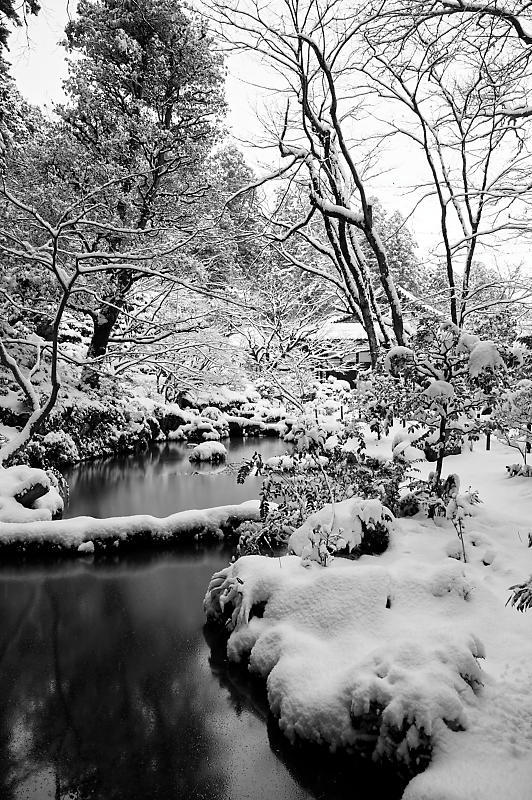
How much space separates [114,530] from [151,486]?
200 inches

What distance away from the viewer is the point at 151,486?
1232cm

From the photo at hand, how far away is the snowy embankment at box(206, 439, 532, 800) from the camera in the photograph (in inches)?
106

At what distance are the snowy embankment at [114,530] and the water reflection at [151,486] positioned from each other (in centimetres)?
159

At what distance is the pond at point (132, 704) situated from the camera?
9.94ft

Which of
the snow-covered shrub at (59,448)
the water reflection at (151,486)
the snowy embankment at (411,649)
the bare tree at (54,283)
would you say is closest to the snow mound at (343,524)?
the snowy embankment at (411,649)

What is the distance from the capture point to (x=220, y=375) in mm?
15242

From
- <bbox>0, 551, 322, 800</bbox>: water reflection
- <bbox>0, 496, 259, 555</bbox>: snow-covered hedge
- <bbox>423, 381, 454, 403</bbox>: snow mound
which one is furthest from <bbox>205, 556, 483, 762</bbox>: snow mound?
<bbox>0, 496, 259, 555</bbox>: snow-covered hedge

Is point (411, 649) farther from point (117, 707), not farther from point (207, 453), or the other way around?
point (207, 453)

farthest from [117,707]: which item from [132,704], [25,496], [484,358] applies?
[25,496]

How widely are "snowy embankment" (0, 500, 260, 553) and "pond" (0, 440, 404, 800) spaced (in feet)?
1.46

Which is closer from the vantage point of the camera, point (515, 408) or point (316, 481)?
point (316, 481)

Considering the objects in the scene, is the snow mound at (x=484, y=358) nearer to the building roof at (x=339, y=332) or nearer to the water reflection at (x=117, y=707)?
the water reflection at (x=117, y=707)

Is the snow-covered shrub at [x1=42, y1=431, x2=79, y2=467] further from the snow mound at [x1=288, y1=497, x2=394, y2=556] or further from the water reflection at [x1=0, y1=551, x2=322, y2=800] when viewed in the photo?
the snow mound at [x1=288, y1=497, x2=394, y2=556]

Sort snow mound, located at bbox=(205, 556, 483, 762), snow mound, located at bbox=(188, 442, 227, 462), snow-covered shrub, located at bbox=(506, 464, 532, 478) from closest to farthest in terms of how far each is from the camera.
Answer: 1. snow mound, located at bbox=(205, 556, 483, 762)
2. snow-covered shrub, located at bbox=(506, 464, 532, 478)
3. snow mound, located at bbox=(188, 442, 227, 462)
